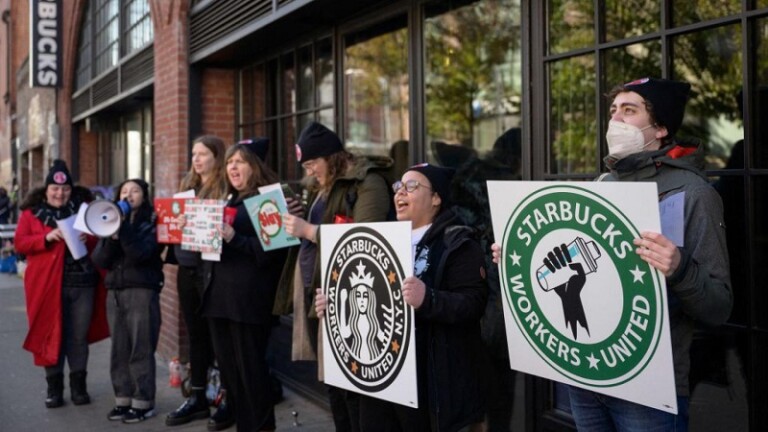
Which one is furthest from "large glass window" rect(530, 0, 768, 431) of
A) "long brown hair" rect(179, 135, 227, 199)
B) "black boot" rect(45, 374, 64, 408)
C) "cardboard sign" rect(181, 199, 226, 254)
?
"black boot" rect(45, 374, 64, 408)

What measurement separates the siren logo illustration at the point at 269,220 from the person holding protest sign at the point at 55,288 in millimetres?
2297

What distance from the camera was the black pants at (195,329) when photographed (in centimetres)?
568

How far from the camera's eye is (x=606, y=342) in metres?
2.51

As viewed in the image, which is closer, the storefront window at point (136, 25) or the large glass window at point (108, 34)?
the storefront window at point (136, 25)

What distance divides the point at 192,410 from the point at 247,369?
121 centimetres

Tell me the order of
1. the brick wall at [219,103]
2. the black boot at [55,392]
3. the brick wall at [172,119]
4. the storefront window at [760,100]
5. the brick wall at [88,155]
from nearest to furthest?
the storefront window at [760,100]
the black boot at [55,392]
the brick wall at [172,119]
the brick wall at [219,103]
the brick wall at [88,155]

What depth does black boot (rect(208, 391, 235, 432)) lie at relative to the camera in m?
5.51

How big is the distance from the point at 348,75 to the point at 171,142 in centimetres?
238

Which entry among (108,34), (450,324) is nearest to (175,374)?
(450,324)

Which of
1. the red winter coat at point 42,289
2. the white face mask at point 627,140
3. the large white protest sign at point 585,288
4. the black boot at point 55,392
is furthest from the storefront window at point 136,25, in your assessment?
the white face mask at point 627,140

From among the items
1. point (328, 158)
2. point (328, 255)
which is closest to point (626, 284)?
point (328, 255)

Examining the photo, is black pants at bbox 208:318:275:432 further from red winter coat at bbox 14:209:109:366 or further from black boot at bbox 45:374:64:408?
black boot at bbox 45:374:64:408

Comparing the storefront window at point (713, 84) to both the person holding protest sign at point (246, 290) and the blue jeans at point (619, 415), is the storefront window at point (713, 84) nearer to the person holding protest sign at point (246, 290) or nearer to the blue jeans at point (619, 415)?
the blue jeans at point (619, 415)

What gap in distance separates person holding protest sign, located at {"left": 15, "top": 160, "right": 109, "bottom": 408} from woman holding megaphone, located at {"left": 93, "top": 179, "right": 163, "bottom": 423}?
505 mm
